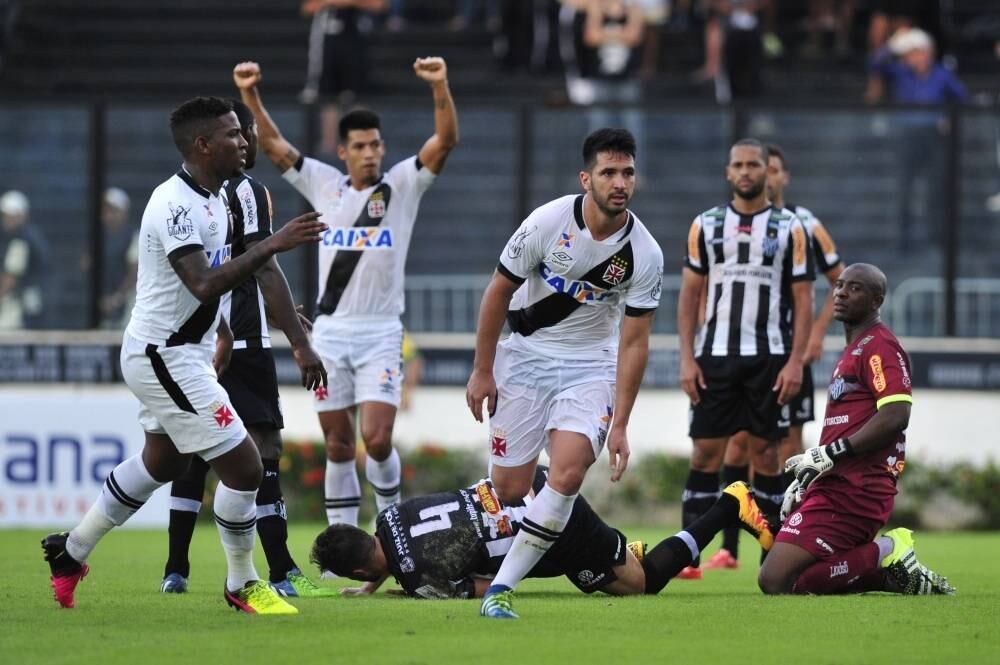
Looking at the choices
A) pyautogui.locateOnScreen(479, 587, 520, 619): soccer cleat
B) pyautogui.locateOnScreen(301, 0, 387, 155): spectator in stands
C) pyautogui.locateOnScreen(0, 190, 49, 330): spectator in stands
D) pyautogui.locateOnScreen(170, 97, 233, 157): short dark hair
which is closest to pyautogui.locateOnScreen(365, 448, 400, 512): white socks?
pyautogui.locateOnScreen(479, 587, 520, 619): soccer cleat

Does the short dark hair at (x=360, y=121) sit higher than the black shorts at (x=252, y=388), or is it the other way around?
the short dark hair at (x=360, y=121)

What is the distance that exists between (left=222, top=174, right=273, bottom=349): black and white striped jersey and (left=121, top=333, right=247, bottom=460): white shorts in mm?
942

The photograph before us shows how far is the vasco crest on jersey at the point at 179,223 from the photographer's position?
788 cm

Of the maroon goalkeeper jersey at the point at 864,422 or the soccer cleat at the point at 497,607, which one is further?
the maroon goalkeeper jersey at the point at 864,422

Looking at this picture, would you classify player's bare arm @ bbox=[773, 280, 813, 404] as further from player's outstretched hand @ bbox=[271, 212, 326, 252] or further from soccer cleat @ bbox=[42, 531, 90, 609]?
soccer cleat @ bbox=[42, 531, 90, 609]

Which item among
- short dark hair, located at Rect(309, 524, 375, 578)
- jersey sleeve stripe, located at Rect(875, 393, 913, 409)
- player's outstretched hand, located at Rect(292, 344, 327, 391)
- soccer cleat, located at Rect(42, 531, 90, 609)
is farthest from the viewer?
jersey sleeve stripe, located at Rect(875, 393, 913, 409)

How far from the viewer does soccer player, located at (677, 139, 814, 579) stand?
11539 millimetres

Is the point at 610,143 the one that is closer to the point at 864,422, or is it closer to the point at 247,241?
the point at 247,241

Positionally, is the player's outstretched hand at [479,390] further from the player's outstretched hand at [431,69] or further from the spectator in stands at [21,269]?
the spectator in stands at [21,269]

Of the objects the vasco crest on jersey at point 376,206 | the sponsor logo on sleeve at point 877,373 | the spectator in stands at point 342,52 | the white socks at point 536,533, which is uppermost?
the spectator in stands at point 342,52

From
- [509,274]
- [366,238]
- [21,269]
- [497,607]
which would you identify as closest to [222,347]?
[509,274]

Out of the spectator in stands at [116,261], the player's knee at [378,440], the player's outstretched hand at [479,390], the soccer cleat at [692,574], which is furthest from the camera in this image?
the spectator in stands at [116,261]

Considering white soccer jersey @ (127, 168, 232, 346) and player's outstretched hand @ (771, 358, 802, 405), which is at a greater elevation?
white soccer jersey @ (127, 168, 232, 346)

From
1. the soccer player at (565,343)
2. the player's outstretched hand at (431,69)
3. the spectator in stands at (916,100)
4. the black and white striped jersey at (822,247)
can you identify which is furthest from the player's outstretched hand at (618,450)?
the spectator in stands at (916,100)
